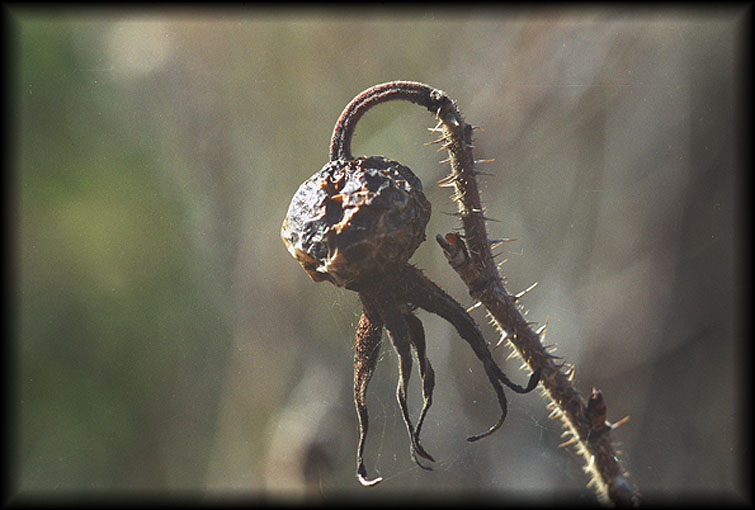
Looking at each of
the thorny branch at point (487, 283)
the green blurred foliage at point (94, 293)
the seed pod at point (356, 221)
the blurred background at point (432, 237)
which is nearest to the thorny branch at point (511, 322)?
the thorny branch at point (487, 283)

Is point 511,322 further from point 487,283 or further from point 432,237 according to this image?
Answer: point 432,237

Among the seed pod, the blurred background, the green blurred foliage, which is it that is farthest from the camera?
the green blurred foliage

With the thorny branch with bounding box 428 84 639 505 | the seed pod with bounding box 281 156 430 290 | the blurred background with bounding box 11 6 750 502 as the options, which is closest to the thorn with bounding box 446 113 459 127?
the thorny branch with bounding box 428 84 639 505

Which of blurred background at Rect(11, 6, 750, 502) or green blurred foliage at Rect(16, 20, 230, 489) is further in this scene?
green blurred foliage at Rect(16, 20, 230, 489)

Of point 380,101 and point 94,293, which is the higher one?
point 380,101

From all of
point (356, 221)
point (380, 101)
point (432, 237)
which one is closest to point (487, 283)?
point (356, 221)

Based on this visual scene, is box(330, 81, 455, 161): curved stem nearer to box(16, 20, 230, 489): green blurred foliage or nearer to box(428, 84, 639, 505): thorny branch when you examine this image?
box(428, 84, 639, 505): thorny branch
